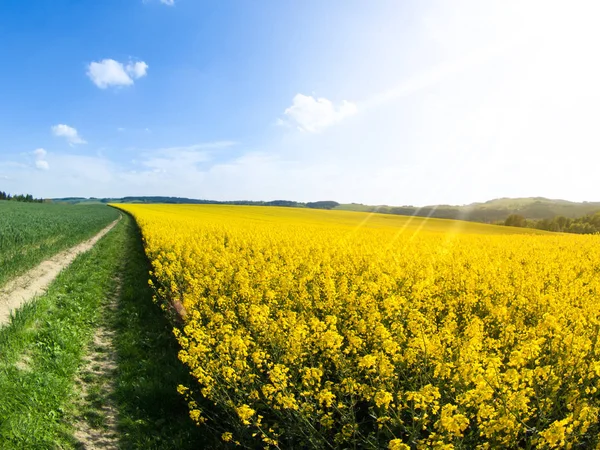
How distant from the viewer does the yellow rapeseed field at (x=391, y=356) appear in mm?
3336

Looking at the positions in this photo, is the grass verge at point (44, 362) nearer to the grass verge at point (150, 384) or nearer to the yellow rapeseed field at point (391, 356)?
the grass verge at point (150, 384)

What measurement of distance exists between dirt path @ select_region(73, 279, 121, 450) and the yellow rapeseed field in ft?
3.85

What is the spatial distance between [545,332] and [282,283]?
4.79 m

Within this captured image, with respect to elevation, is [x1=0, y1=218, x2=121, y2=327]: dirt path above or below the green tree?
below

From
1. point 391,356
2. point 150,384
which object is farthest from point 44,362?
point 391,356

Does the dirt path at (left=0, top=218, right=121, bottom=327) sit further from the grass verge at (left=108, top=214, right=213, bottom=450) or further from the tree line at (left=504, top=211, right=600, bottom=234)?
the tree line at (left=504, top=211, right=600, bottom=234)

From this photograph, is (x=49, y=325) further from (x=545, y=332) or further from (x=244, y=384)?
(x=545, y=332)

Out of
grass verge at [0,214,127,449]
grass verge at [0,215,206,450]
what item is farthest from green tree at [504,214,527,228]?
grass verge at [0,214,127,449]

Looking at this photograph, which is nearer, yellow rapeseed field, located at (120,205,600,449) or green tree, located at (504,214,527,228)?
yellow rapeseed field, located at (120,205,600,449)

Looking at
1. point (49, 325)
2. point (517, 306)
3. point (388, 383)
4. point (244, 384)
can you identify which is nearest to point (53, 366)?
point (49, 325)

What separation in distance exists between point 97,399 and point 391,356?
474cm

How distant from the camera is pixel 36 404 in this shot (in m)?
5.20

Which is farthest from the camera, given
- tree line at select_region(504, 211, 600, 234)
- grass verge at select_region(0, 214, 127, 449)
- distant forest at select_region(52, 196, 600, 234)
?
distant forest at select_region(52, 196, 600, 234)

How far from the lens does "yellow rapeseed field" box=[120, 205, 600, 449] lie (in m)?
3.34
